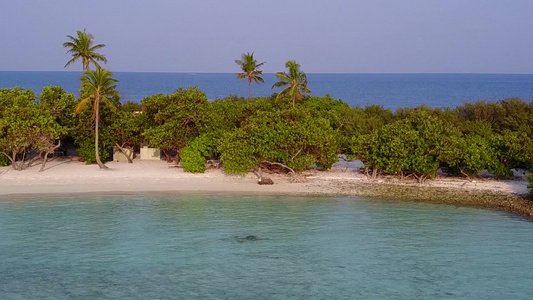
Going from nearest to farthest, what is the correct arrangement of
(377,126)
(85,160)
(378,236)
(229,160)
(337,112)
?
(378,236), (229,160), (85,160), (377,126), (337,112)

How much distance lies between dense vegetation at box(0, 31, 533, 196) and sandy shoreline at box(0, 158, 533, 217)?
0.85 m

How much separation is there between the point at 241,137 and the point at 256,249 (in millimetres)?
11708

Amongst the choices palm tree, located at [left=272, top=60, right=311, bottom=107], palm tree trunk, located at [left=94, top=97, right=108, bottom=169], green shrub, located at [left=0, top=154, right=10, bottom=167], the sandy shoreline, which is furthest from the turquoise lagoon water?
palm tree, located at [left=272, top=60, right=311, bottom=107]

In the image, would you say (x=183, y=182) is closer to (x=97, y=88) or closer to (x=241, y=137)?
(x=241, y=137)

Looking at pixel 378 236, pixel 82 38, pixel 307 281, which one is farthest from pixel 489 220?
pixel 82 38

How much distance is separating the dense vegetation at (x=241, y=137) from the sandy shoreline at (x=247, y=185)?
853 mm

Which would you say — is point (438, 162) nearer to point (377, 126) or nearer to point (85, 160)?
point (377, 126)

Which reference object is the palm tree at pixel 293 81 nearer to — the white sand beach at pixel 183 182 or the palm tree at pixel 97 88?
the white sand beach at pixel 183 182

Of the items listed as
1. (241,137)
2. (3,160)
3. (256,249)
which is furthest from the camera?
(3,160)

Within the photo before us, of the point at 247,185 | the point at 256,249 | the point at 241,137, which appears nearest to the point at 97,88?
the point at 241,137

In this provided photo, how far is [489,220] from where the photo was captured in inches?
1155

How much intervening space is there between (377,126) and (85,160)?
21.2 metres

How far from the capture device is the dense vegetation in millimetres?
35000

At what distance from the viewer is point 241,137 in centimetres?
3569
